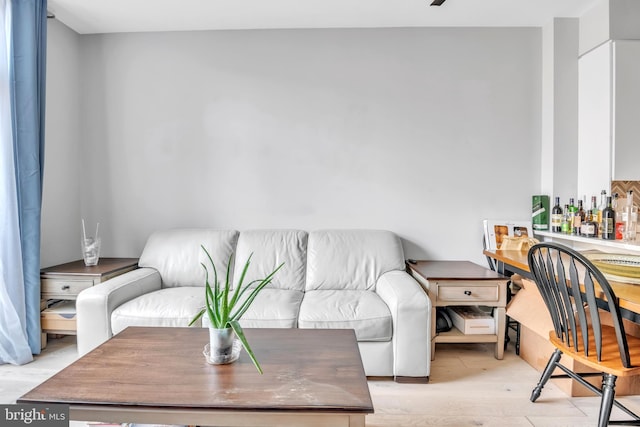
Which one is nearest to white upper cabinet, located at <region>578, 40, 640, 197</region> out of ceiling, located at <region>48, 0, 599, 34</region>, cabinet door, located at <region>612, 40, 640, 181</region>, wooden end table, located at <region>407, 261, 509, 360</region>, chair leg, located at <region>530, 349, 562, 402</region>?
cabinet door, located at <region>612, 40, 640, 181</region>

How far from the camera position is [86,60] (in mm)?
3373

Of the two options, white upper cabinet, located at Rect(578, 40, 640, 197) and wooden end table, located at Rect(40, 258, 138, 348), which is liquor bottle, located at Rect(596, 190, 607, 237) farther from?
wooden end table, located at Rect(40, 258, 138, 348)

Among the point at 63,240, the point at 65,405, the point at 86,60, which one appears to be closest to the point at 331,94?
the point at 86,60

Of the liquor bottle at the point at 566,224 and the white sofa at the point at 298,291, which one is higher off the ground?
the liquor bottle at the point at 566,224

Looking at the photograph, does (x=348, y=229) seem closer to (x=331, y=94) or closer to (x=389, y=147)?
(x=389, y=147)

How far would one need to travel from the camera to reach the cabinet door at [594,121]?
2789mm

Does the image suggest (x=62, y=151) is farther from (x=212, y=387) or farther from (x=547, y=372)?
(x=547, y=372)

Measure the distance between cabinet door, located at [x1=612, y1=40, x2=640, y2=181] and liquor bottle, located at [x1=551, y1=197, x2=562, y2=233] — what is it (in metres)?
0.43

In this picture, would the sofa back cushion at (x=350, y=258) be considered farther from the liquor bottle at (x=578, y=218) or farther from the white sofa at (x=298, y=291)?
the liquor bottle at (x=578, y=218)

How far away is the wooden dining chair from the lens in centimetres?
152

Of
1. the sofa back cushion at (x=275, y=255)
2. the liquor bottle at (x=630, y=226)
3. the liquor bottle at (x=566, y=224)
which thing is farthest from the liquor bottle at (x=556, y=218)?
the sofa back cushion at (x=275, y=255)

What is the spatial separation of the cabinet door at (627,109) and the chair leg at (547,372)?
1498 mm

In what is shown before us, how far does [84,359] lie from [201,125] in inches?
86.5

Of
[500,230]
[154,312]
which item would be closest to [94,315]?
[154,312]
